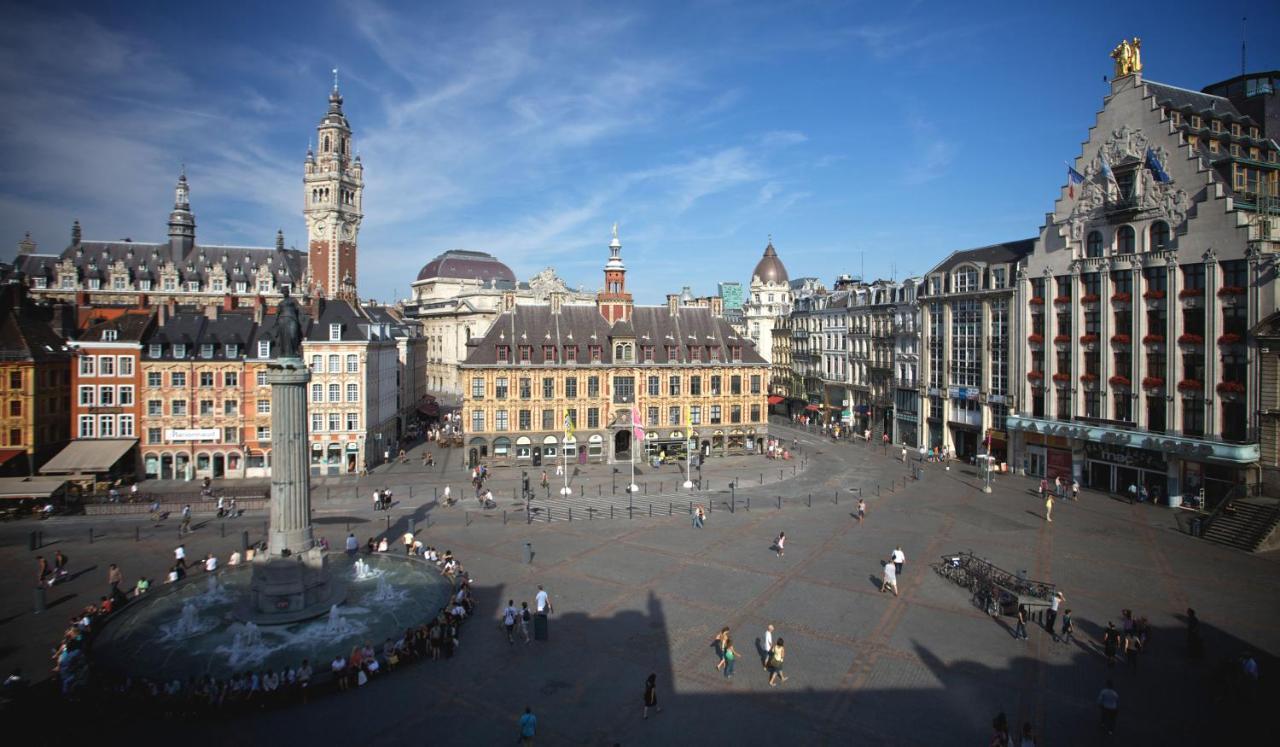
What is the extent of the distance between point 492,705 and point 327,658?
23.8ft

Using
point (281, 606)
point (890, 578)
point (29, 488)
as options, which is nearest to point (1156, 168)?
point (890, 578)

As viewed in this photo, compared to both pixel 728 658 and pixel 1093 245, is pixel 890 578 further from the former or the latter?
pixel 1093 245

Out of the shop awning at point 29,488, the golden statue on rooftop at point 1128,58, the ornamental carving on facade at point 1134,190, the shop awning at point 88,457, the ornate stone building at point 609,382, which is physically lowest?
the shop awning at point 29,488

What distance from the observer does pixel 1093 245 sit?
174ft

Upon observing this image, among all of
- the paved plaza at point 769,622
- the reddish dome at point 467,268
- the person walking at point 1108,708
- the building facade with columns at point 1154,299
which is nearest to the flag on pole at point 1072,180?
the building facade with columns at point 1154,299

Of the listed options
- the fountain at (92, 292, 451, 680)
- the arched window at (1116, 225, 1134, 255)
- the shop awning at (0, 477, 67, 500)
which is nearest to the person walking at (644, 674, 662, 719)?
the fountain at (92, 292, 451, 680)

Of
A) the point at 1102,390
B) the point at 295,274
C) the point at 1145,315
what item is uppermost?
the point at 295,274

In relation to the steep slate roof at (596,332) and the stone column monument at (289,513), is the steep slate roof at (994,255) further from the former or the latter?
the stone column monument at (289,513)

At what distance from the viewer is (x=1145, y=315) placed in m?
49.1

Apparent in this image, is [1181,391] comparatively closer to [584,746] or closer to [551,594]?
[551,594]

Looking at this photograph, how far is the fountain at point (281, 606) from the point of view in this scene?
1010 inches

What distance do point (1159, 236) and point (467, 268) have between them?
439 feet

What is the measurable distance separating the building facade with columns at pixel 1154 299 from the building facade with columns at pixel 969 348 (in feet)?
9.13

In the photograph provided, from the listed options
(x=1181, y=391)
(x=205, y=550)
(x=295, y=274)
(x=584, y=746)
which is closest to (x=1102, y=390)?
(x=1181, y=391)
